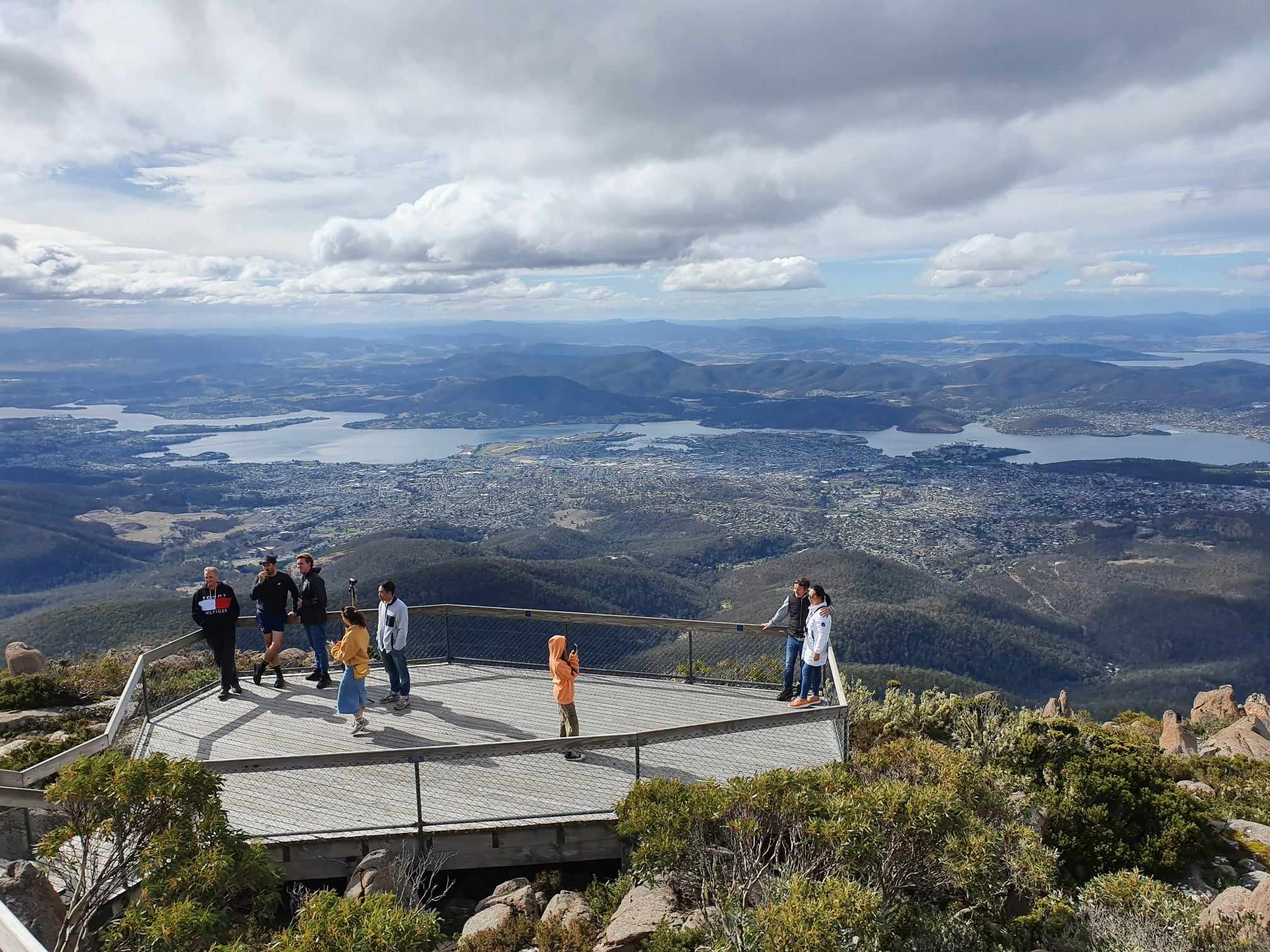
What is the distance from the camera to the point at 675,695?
34.4 ft

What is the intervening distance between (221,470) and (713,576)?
143 meters

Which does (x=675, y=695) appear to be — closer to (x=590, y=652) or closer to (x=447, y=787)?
(x=447, y=787)

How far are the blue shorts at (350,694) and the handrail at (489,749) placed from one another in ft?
6.60

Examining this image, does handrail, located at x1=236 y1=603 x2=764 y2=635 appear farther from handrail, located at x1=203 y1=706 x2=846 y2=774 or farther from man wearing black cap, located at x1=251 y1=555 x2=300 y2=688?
handrail, located at x1=203 y1=706 x2=846 y2=774

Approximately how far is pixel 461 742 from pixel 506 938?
2963 mm

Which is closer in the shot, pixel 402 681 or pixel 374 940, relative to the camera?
pixel 374 940

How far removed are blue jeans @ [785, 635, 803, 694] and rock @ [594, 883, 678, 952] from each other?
4.33 metres

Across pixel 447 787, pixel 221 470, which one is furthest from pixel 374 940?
pixel 221 470

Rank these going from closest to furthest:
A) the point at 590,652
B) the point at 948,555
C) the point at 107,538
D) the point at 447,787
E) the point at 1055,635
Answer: the point at 447,787 < the point at 590,652 < the point at 1055,635 < the point at 948,555 < the point at 107,538

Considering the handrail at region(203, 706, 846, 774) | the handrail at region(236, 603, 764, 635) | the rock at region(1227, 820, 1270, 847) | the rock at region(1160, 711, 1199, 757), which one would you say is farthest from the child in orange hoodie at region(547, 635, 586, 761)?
the rock at region(1160, 711, 1199, 757)

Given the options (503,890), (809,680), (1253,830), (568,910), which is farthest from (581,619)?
(1253,830)

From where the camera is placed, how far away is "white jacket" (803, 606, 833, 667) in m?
9.36

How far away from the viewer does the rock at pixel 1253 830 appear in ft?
28.2

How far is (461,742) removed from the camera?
888cm
